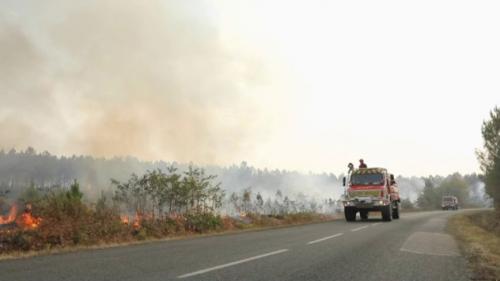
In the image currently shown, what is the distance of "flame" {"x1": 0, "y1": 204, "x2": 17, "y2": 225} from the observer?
11.1 meters

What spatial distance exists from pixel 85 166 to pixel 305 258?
138 m

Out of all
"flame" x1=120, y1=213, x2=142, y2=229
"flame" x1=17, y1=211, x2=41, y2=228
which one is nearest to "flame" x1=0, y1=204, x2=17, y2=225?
"flame" x1=17, y1=211, x2=41, y2=228

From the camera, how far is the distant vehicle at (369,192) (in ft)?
78.7

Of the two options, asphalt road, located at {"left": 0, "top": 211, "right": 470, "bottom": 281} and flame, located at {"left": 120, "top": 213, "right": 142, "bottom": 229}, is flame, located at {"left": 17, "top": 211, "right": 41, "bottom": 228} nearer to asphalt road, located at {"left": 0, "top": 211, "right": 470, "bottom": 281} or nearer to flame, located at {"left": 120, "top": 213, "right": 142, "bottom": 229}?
asphalt road, located at {"left": 0, "top": 211, "right": 470, "bottom": 281}

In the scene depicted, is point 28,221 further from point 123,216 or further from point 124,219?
point 123,216

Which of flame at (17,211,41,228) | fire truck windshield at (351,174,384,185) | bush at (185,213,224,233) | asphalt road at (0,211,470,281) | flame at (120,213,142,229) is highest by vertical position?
fire truck windshield at (351,174,384,185)

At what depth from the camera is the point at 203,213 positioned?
17609 millimetres

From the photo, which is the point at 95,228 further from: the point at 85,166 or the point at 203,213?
the point at 85,166

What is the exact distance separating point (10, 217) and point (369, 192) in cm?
1812

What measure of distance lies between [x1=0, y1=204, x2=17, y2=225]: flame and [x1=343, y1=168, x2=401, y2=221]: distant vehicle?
57.7 ft

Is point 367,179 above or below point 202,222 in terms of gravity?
above

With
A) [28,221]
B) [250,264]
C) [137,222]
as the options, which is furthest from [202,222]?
[250,264]

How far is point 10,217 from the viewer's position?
11.4 m

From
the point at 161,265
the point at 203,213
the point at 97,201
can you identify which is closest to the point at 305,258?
the point at 161,265
